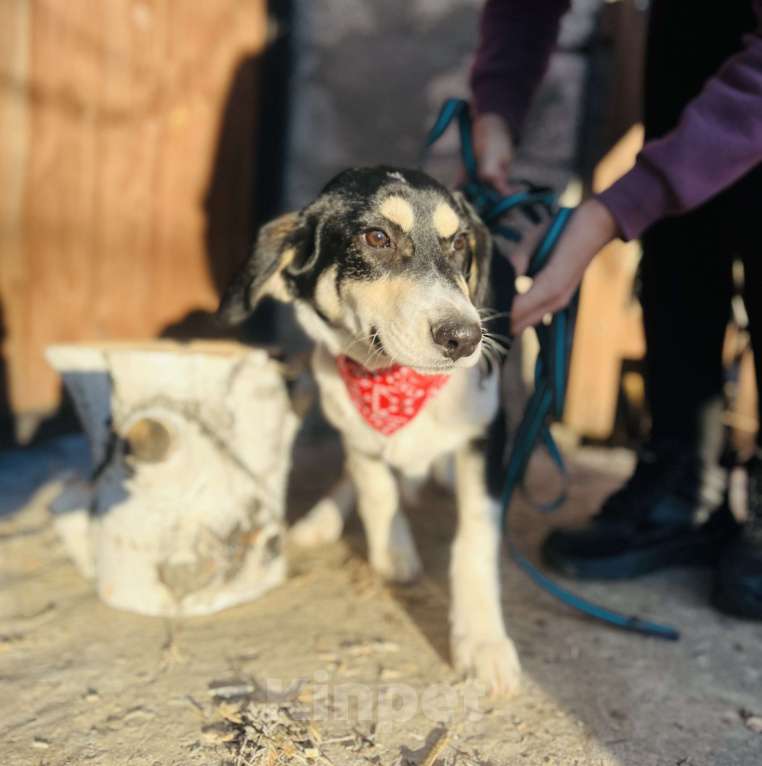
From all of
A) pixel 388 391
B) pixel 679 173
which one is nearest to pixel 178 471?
pixel 388 391

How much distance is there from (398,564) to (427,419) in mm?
521

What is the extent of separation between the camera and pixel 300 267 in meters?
1.92

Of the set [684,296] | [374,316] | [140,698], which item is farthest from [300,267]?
[684,296]

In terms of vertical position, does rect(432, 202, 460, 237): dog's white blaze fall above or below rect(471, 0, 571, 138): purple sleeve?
below

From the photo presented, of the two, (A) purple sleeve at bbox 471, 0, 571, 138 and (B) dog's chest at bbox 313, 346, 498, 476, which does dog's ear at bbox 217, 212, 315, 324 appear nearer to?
(B) dog's chest at bbox 313, 346, 498, 476

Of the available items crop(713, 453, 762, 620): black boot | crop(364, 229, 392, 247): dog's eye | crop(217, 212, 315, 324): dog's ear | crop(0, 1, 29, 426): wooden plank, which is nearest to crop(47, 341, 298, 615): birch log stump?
crop(217, 212, 315, 324): dog's ear

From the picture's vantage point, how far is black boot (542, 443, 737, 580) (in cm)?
234

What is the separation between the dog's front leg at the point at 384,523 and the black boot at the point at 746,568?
0.82 meters

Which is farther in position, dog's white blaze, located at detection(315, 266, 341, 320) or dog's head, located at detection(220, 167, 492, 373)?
dog's white blaze, located at detection(315, 266, 341, 320)

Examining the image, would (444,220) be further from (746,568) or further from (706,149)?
(746,568)

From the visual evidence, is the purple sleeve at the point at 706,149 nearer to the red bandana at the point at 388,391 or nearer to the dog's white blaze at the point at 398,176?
the dog's white blaze at the point at 398,176

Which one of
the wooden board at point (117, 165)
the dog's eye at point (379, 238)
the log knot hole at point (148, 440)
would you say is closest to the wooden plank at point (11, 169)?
the wooden board at point (117, 165)

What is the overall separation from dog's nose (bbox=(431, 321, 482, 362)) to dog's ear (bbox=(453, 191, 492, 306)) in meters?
0.36

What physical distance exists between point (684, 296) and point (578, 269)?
2.30ft
